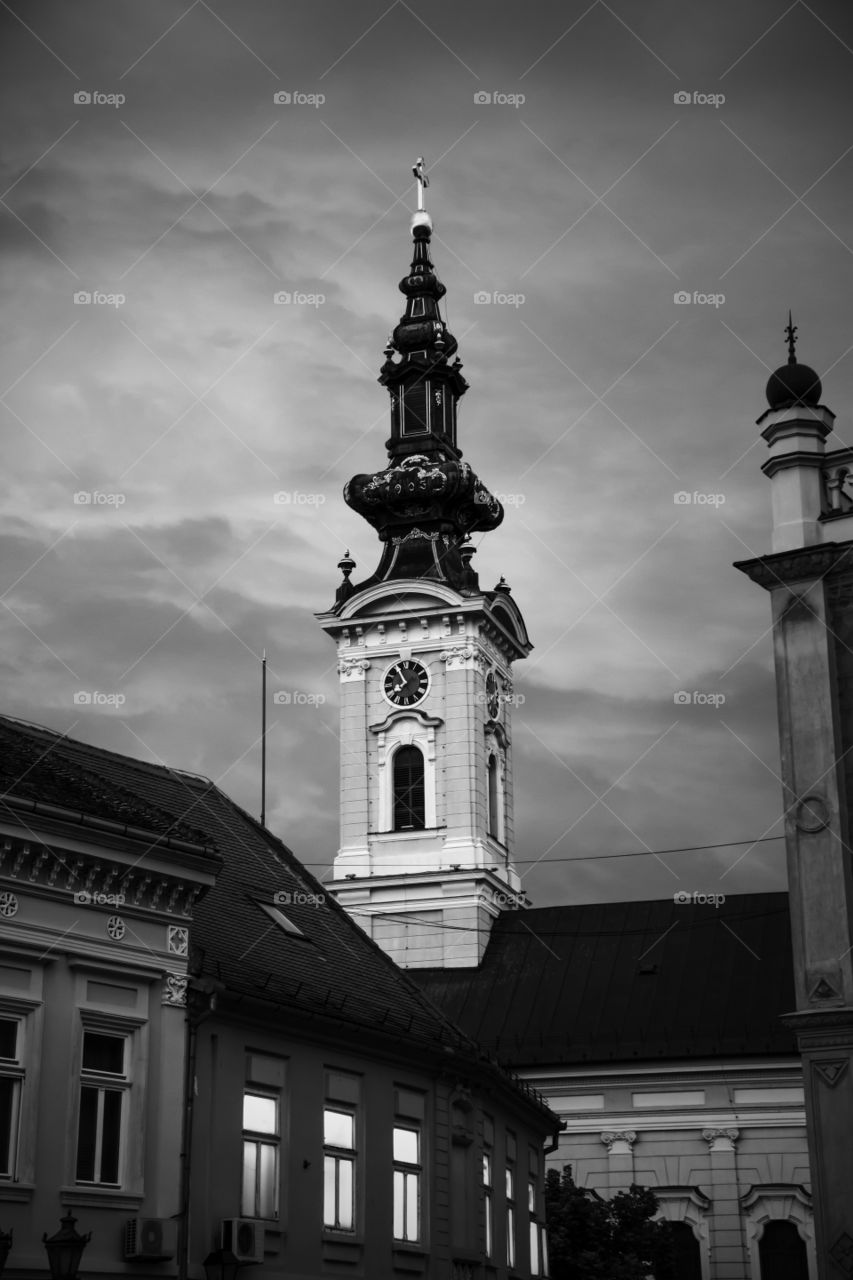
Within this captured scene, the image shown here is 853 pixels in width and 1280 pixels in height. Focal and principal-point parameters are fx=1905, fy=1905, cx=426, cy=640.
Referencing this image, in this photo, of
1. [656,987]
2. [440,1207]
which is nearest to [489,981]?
[656,987]

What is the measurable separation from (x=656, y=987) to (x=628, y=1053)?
3.30 m

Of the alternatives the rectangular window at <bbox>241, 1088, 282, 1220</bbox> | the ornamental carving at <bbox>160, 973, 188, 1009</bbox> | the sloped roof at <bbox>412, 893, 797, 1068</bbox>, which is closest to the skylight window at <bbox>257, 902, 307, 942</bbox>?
the rectangular window at <bbox>241, 1088, 282, 1220</bbox>

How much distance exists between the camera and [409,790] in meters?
69.1

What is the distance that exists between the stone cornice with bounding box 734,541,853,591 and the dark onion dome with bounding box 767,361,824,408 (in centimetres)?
218

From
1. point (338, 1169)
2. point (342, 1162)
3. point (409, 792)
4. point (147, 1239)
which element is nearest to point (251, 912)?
point (342, 1162)

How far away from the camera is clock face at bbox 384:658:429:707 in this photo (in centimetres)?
6994

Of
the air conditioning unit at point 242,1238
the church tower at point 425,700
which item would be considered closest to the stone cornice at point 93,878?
the air conditioning unit at point 242,1238

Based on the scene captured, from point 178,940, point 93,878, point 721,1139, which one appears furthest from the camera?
point 721,1139

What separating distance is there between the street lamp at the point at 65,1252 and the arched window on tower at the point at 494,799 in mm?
49906

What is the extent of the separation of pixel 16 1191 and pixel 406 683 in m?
49.2

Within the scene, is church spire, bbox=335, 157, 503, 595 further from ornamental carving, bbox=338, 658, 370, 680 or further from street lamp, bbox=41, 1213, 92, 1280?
street lamp, bbox=41, 1213, 92, 1280

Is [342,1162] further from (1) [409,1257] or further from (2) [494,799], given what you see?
(2) [494,799]

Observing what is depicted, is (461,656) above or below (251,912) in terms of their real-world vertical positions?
above

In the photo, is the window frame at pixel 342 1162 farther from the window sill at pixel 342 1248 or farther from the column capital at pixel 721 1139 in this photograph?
the column capital at pixel 721 1139
